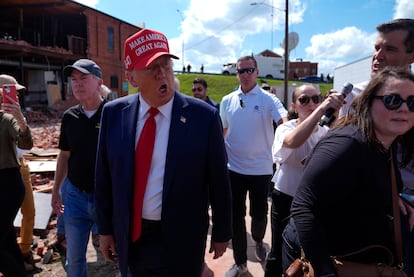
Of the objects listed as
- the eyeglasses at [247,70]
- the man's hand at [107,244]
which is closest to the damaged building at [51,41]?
the eyeglasses at [247,70]

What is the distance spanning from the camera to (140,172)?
6.53 ft

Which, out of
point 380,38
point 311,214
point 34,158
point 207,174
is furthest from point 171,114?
point 34,158

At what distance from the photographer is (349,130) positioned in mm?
1649

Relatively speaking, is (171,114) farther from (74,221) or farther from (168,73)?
(74,221)

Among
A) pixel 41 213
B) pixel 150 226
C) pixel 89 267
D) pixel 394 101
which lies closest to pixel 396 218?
pixel 394 101

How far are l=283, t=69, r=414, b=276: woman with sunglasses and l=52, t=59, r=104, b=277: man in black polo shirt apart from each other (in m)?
2.01

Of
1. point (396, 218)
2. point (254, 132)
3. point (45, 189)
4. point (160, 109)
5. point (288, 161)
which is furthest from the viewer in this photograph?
point (45, 189)

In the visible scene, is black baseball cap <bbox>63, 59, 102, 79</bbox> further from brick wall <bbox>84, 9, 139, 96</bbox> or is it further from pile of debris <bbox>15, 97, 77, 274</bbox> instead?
brick wall <bbox>84, 9, 139, 96</bbox>

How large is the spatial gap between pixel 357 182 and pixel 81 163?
2.36 m

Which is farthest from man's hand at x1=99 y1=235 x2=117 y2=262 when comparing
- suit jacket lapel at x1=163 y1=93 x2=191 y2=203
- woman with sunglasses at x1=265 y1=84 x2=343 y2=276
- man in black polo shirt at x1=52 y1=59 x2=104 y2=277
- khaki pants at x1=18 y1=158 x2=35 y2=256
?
khaki pants at x1=18 y1=158 x2=35 y2=256

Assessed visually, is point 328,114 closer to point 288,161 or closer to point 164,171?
point 288,161

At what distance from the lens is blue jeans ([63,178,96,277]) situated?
117 inches

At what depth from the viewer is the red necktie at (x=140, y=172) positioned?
1.98m

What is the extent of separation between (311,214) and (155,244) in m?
0.95
